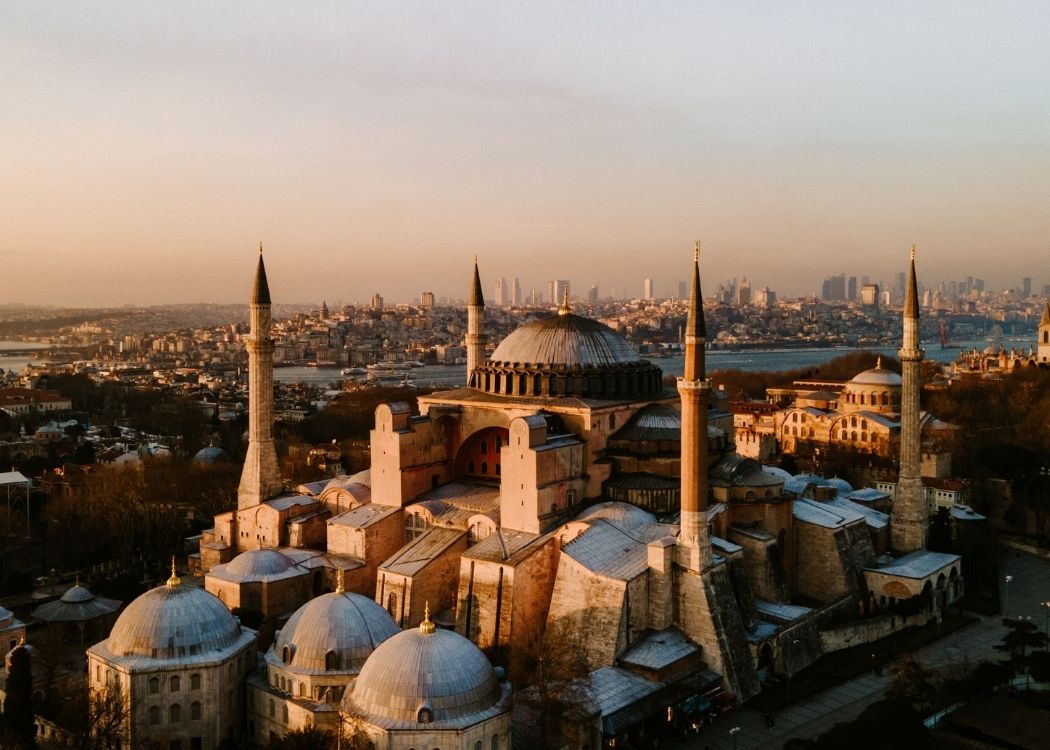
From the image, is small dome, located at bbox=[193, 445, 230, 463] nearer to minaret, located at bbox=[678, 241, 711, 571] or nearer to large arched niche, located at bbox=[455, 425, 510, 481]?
large arched niche, located at bbox=[455, 425, 510, 481]

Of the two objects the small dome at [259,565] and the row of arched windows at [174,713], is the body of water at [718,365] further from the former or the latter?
the row of arched windows at [174,713]

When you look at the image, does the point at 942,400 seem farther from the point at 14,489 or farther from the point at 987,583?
the point at 14,489

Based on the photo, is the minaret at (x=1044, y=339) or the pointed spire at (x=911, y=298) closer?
the pointed spire at (x=911, y=298)

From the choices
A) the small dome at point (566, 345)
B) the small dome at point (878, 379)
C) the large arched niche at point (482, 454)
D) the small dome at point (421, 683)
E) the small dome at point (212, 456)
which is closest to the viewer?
the small dome at point (421, 683)

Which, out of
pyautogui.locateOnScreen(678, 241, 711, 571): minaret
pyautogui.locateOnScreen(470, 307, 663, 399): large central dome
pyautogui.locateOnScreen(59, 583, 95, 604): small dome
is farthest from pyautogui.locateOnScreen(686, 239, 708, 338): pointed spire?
pyautogui.locateOnScreen(59, 583, 95, 604): small dome

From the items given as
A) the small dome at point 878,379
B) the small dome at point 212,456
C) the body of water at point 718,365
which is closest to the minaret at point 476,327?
the small dome at point 212,456

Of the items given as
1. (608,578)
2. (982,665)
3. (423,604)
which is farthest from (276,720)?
(982,665)

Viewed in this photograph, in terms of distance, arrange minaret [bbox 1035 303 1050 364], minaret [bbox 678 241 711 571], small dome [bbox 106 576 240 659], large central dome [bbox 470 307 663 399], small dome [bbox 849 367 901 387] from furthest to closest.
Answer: minaret [bbox 1035 303 1050 364] → small dome [bbox 849 367 901 387] → large central dome [bbox 470 307 663 399] → minaret [bbox 678 241 711 571] → small dome [bbox 106 576 240 659]
